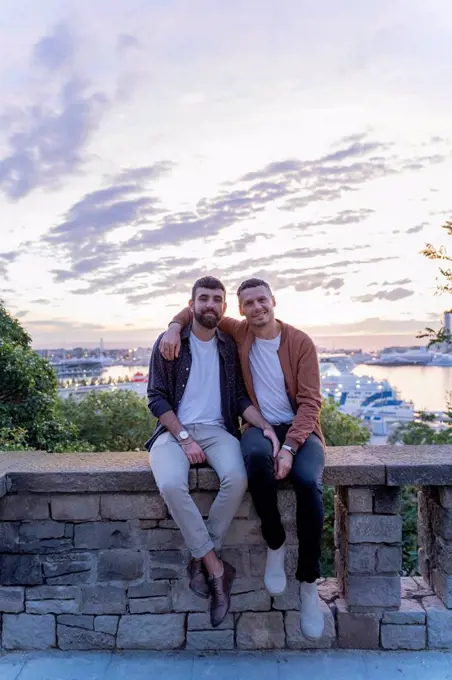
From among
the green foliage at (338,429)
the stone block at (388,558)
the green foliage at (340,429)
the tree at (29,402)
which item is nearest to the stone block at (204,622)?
the stone block at (388,558)

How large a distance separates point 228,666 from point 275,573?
0.51 metres

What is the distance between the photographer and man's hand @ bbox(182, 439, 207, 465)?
2350mm

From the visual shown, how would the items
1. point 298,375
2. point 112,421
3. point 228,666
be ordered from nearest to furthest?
point 228,666 → point 298,375 → point 112,421

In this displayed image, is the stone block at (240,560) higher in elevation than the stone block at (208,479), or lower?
lower

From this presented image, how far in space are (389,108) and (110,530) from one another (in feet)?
16.3

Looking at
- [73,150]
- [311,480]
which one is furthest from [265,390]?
[73,150]

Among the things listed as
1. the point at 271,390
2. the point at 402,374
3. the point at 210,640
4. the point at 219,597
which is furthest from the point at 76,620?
the point at 402,374

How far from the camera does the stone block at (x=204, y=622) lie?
2432mm

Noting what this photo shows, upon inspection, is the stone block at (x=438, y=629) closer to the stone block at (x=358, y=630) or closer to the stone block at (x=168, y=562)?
the stone block at (x=358, y=630)

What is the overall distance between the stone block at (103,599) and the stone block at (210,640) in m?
0.39

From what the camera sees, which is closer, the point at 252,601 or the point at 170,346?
the point at 252,601

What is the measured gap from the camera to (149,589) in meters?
2.44

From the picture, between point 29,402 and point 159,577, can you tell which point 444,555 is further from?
point 29,402

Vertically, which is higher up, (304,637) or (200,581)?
(200,581)
